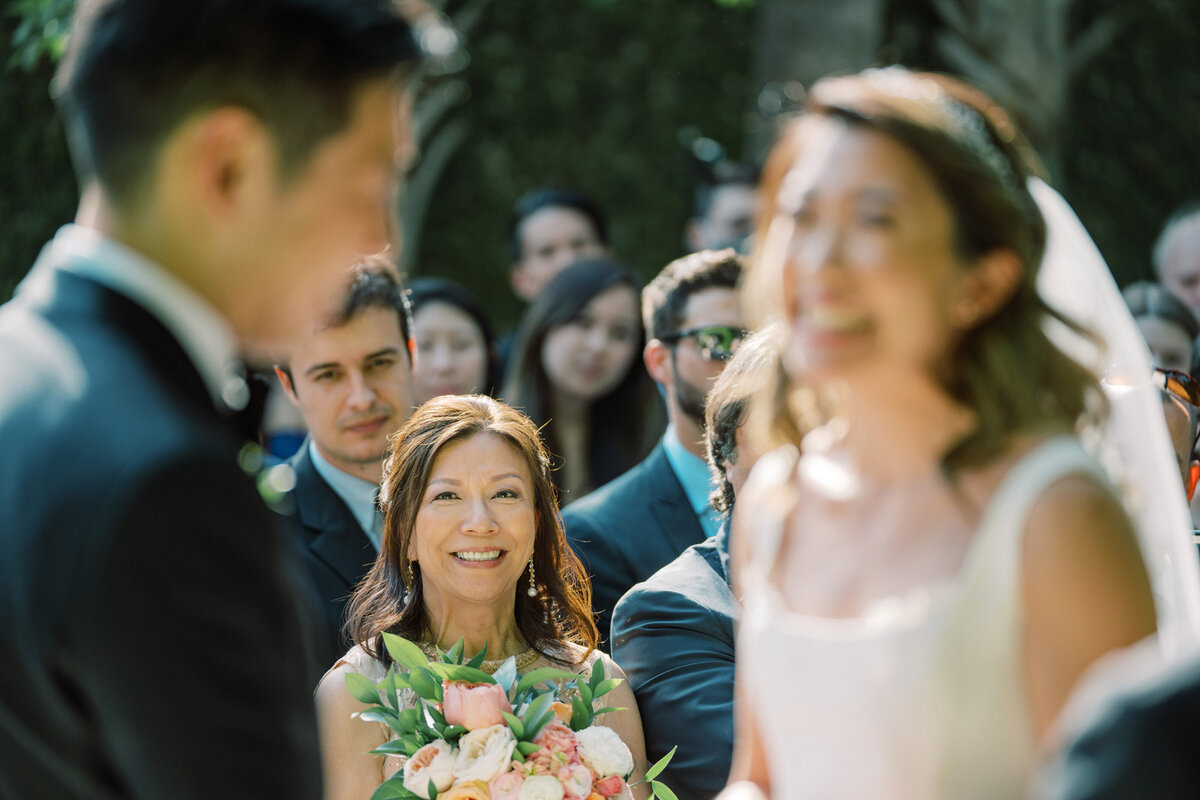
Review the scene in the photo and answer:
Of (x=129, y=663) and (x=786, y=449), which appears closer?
(x=129, y=663)

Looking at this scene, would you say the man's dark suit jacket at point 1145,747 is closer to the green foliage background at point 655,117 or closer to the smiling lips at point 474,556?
the smiling lips at point 474,556

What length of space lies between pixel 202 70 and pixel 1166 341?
5.04 metres

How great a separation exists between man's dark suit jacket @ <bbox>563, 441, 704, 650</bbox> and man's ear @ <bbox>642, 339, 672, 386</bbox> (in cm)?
64

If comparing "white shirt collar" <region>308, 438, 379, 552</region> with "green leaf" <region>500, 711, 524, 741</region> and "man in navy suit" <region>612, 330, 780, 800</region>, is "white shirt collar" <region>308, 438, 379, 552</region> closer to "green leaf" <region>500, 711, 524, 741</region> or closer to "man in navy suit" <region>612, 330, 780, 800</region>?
"man in navy suit" <region>612, 330, 780, 800</region>

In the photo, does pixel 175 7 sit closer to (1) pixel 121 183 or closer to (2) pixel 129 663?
(1) pixel 121 183

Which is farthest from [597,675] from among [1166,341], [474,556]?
[1166,341]

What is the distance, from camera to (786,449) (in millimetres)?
2426

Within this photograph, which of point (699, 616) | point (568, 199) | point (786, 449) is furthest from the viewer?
point (568, 199)

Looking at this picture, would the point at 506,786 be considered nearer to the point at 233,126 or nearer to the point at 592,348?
the point at 233,126

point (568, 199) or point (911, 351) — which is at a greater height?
point (568, 199)

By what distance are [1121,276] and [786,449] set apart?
26.5 ft

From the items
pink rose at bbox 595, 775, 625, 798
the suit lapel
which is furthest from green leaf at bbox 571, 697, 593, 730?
the suit lapel

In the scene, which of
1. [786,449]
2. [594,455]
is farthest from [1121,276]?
[786,449]

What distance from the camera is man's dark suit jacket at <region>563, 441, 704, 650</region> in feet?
14.9
